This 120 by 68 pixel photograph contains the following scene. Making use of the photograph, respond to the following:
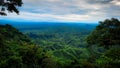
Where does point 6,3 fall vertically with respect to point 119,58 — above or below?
above

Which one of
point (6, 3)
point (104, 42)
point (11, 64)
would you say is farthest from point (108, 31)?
point (11, 64)

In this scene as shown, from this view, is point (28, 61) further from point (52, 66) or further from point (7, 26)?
point (7, 26)

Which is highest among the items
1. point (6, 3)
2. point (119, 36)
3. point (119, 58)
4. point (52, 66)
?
point (6, 3)

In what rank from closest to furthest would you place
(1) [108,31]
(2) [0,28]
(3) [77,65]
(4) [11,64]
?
(2) [0,28] < (1) [108,31] < (4) [11,64] < (3) [77,65]

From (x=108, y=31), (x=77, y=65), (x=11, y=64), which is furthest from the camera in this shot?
(x=77, y=65)

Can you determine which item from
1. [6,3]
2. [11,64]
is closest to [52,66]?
[11,64]

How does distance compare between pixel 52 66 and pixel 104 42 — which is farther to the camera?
pixel 52 66
